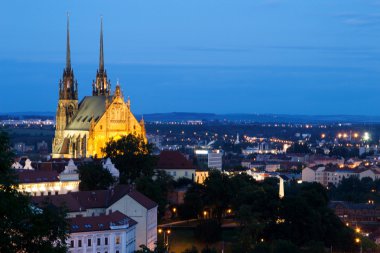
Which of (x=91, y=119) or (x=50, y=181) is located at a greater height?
(x=91, y=119)

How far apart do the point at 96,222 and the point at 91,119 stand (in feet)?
179

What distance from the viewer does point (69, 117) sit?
116m

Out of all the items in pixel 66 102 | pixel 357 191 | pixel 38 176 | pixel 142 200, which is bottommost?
pixel 357 191

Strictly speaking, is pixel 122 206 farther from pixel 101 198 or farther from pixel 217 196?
pixel 217 196

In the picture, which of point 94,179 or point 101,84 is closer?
point 94,179

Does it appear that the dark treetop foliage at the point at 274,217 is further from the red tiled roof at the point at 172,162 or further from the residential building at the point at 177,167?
the red tiled roof at the point at 172,162

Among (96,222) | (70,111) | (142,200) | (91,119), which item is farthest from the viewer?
(70,111)

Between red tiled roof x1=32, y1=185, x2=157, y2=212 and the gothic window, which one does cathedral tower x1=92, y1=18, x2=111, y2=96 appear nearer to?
the gothic window

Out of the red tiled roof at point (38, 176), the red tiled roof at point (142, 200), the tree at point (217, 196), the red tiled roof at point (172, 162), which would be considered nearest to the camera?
the red tiled roof at point (142, 200)

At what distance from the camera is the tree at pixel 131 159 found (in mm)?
85875

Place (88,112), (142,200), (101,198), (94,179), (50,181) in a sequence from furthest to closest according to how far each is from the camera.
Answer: (88,112) < (50,181) < (94,179) < (101,198) < (142,200)

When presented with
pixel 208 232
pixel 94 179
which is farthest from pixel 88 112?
pixel 208 232

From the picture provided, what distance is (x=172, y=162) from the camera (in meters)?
102

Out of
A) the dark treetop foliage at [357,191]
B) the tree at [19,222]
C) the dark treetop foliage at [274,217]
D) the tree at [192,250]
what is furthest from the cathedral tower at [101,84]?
the tree at [19,222]
